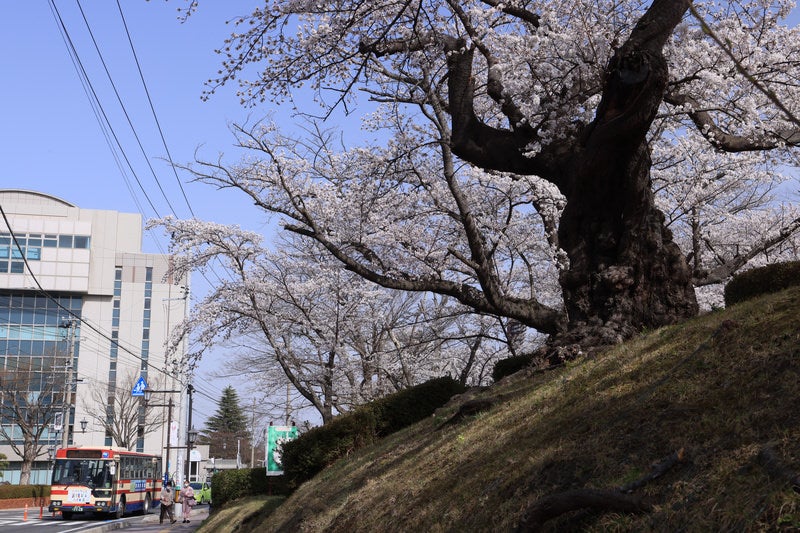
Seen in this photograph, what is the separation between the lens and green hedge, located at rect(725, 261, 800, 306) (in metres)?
8.91

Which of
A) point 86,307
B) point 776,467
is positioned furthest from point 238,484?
point 86,307

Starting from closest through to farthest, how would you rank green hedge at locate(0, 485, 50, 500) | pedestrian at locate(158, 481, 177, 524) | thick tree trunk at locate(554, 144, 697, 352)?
1. thick tree trunk at locate(554, 144, 697, 352)
2. pedestrian at locate(158, 481, 177, 524)
3. green hedge at locate(0, 485, 50, 500)

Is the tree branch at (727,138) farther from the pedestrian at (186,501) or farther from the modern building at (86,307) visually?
the modern building at (86,307)

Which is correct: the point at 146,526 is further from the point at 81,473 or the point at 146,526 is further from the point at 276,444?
the point at 276,444

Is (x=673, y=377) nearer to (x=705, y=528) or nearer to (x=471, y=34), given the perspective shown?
(x=705, y=528)

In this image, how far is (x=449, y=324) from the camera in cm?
2422

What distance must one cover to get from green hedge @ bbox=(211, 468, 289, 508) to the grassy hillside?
44.0ft

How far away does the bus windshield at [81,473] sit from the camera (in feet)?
111

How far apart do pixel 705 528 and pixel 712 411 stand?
1453 mm

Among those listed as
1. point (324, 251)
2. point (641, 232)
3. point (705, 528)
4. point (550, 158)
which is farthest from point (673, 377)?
point (324, 251)

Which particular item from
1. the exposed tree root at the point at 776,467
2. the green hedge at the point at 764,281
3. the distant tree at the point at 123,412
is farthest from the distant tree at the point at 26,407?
the exposed tree root at the point at 776,467

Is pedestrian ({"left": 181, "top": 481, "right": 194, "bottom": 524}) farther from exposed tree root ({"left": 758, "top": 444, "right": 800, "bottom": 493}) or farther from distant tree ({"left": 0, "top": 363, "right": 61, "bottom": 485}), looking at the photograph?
exposed tree root ({"left": 758, "top": 444, "right": 800, "bottom": 493})

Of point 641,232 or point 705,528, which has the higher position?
point 641,232

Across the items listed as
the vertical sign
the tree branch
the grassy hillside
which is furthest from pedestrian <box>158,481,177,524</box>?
the tree branch
